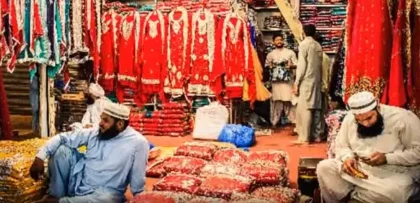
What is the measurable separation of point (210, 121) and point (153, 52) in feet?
4.62

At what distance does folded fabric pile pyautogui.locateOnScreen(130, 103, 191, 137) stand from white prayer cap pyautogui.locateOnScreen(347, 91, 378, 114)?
16.5 ft

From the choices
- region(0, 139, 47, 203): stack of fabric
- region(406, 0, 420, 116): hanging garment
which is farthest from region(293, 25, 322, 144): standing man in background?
region(0, 139, 47, 203): stack of fabric

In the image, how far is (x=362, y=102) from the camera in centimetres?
461

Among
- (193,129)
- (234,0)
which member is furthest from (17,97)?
(234,0)

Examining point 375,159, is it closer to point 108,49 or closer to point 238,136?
point 238,136

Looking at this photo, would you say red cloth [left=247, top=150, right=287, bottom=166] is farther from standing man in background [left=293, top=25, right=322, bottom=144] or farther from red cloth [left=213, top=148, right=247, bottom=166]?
standing man in background [left=293, top=25, right=322, bottom=144]

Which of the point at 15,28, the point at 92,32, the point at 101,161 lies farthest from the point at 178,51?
the point at 101,161

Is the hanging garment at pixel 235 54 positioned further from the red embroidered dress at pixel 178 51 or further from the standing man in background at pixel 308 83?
the standing man in background at pixel 308 83

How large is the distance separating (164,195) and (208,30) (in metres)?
5.00

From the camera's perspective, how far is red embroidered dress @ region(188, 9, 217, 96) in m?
9.30

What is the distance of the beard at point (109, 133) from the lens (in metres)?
5.05

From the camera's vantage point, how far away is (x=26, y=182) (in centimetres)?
511

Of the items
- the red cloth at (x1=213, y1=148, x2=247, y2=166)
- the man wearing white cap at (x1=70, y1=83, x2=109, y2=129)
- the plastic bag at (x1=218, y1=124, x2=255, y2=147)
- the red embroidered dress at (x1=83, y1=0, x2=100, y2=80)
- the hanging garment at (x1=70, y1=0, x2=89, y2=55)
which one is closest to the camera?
the red cloth at (x1=213, y1=148, x2=247, y2=166)

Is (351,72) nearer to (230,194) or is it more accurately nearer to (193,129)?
(230,194)
